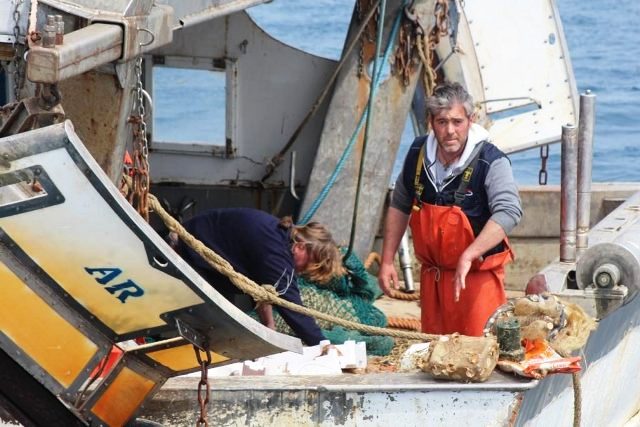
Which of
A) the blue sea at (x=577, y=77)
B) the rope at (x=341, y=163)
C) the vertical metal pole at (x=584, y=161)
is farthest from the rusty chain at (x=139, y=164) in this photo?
the blue sea at (x=577, y=77)

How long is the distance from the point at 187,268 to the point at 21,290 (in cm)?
60

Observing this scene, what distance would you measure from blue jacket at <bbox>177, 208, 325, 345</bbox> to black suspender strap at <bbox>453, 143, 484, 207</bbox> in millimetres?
929

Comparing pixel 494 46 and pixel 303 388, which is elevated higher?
pixel 494 46

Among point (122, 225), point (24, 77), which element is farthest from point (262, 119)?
point (122, 225)

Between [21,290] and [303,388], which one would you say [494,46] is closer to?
[303,388]

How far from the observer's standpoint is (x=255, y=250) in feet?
22.1

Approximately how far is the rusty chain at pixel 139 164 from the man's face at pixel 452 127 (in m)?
1.48

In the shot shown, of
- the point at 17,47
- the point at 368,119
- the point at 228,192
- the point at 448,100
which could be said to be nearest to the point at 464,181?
the point at 448,100

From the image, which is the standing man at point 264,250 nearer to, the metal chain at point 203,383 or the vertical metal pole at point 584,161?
the vertical metal pole at point 584,161

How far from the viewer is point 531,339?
561 cm

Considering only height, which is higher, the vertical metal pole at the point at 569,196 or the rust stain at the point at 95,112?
the rust stain at the point at 95,112

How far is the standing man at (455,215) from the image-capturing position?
6.47 m

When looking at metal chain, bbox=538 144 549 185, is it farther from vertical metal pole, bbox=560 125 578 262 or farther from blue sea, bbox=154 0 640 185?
blue sea, bbox=154 0 640 185

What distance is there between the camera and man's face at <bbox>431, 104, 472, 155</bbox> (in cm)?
646
